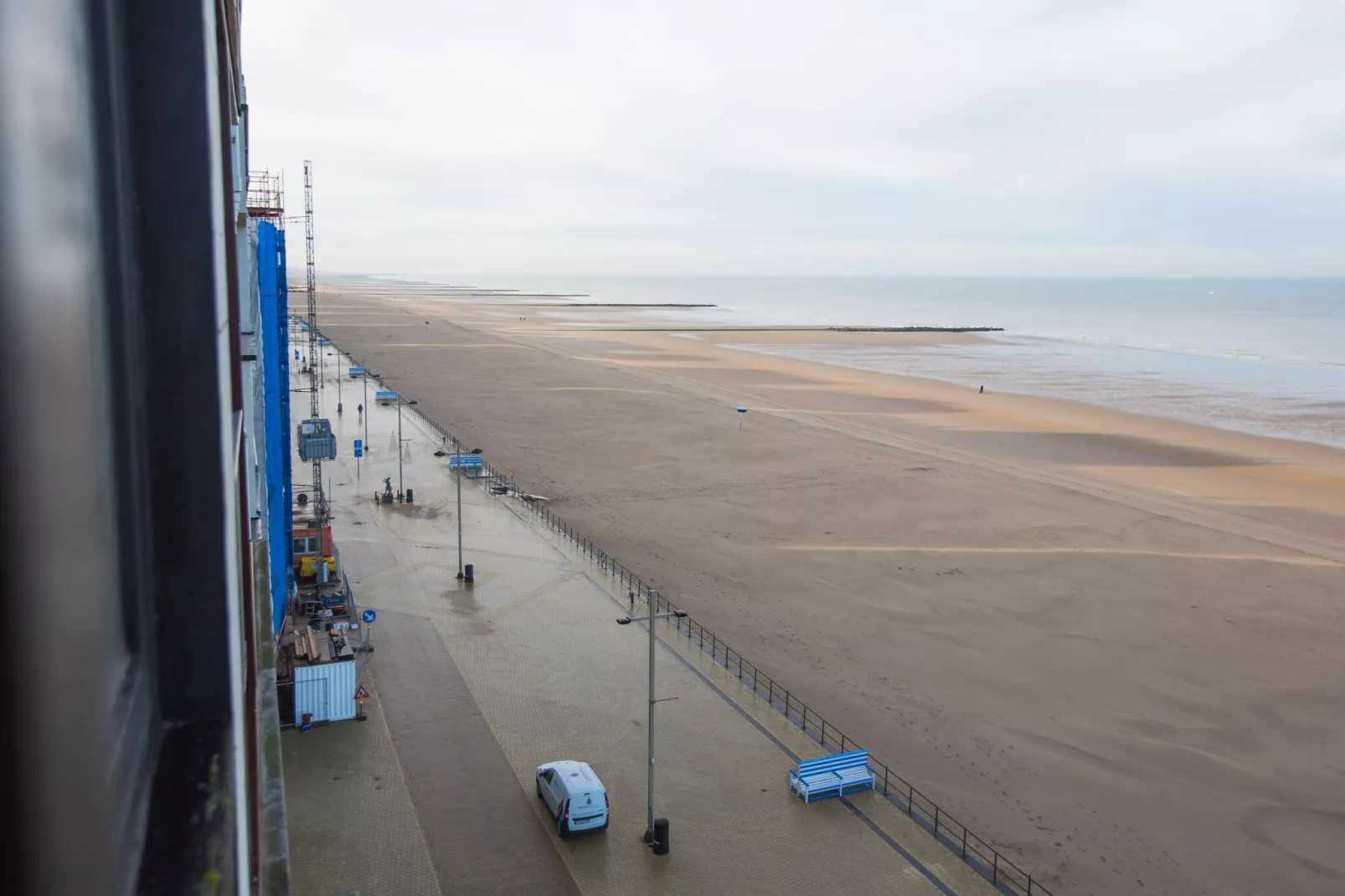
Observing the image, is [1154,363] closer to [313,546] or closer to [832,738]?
[832,738]

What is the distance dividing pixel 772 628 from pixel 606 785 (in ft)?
34.3

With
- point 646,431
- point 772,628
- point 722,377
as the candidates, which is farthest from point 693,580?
point 722,377

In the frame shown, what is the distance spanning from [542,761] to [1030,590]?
19.6m

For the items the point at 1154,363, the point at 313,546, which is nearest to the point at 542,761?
the point at 313,546

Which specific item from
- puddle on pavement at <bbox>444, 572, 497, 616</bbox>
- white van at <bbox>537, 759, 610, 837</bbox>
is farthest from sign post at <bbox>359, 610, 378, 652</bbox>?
white van at <bbox>537, 759, 610, 837</bbox>

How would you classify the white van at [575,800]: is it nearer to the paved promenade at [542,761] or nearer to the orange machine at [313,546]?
the paved promenade at [542,761]

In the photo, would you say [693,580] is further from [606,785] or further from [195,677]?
[195,677]

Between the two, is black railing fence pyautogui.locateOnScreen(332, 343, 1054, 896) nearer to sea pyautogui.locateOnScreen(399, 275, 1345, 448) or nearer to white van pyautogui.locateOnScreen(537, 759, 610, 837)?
white van pyautogui.locateOnScreen(537, 759, 610, 837)

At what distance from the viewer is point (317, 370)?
260ft

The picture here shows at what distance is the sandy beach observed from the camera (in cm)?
2055

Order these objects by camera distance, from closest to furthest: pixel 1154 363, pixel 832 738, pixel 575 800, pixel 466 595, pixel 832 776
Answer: pixel 575 800, pixel 832 776, pixel 832 738, pixel 466 595, pixel 1154 363

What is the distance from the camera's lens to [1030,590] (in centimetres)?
3256

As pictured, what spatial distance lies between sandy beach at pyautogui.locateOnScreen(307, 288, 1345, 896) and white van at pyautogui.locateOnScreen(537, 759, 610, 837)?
758 cm

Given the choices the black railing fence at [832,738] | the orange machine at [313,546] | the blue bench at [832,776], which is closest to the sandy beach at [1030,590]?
the black railing fence at [832,738]
